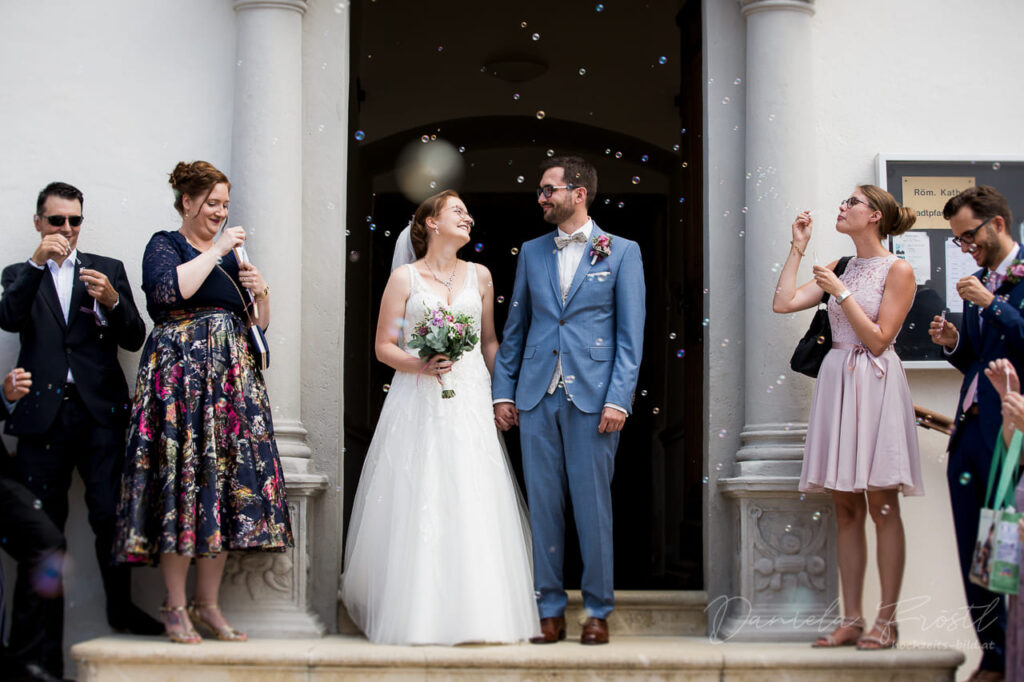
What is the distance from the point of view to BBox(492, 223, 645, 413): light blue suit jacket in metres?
5.71

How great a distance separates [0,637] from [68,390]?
1154mm

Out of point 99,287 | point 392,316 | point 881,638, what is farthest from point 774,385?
point 99,287

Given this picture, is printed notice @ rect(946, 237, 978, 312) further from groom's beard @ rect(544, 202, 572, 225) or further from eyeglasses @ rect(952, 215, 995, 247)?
groom's beard @ rect(544, 202, 572, 225)

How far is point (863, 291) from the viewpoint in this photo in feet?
18.8

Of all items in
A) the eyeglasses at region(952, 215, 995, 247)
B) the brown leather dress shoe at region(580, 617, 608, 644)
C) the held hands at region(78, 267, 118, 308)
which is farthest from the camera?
the held hands at region(78, 267, 118, 308)

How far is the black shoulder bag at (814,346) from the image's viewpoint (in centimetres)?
587

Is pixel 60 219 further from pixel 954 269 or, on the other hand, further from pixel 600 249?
pixel 954 269

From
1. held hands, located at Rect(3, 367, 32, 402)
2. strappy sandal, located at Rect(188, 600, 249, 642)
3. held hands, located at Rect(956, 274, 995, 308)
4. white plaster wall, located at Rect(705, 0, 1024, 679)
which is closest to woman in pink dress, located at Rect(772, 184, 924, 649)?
held hands, located at Rect(956, 274, 995, 308)

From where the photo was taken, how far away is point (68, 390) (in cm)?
583

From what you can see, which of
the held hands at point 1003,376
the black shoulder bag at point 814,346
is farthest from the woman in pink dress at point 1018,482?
the black shoulder bag at point 814,346

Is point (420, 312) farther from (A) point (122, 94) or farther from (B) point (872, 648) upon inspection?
(B) point (872, 648)

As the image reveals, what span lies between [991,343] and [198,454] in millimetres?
3509

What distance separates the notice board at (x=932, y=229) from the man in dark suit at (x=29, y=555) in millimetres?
4243

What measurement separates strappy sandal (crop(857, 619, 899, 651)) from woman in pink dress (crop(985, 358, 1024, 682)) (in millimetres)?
730
